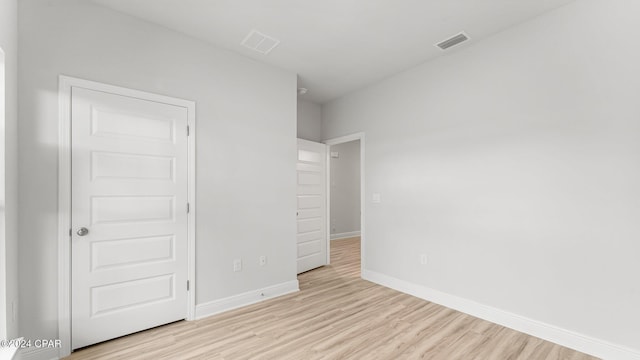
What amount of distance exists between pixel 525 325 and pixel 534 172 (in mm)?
1441

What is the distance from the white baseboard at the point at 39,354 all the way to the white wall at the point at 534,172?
3.51 metres

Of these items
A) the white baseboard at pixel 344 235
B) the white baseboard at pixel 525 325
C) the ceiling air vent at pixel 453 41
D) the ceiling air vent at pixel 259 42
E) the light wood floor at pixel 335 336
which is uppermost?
the ceiling air vent at pixel 259 42

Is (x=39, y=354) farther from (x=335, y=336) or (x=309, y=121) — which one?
(x=309, y=121)

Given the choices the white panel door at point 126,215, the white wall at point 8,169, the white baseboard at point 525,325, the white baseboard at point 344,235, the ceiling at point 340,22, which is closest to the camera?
the white wall at point 8,169

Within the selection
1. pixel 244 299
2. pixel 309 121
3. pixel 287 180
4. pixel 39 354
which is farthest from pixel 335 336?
pixel 309 121

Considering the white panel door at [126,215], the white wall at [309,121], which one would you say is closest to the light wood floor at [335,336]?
the white panel door at [126,215]

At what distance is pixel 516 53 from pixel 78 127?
4.05 m

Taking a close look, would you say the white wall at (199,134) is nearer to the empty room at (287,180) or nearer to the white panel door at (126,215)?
the empty room at (287,180)

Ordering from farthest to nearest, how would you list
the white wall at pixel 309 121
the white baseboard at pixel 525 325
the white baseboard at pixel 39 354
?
the white wall at pixel 309 121 → the white baseboard at pixel 525 325 → the white baseboard at pixel 39 354

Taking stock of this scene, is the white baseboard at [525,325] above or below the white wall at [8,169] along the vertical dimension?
below

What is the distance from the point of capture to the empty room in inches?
83.4

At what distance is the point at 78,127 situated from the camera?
226cm

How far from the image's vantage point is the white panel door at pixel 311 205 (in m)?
4.46

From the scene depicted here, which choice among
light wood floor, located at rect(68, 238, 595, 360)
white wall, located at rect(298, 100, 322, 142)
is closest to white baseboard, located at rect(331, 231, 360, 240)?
white wall, located at rect(298, 100, 322, 142)
